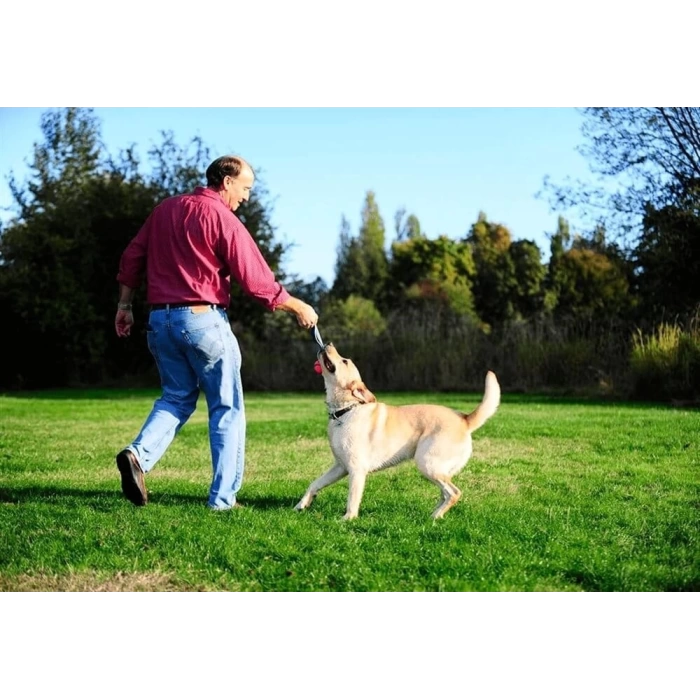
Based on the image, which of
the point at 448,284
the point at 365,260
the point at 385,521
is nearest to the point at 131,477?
the point at 385,521

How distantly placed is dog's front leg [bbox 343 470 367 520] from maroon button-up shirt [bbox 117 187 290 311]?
0.99 meters

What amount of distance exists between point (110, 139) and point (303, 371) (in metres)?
5.51

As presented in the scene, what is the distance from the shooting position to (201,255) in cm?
457

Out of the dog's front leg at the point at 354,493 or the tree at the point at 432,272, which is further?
the tree at the point at 432,272

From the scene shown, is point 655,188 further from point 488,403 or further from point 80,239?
point 80,239

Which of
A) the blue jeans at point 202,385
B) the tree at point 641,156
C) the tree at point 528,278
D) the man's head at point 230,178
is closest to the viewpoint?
the blue jeans at point 202,385

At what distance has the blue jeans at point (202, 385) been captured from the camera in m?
4.55

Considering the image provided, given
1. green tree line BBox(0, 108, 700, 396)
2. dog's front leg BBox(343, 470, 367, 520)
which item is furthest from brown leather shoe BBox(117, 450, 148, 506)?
green tree line BBox(0, 108, 700, 396)

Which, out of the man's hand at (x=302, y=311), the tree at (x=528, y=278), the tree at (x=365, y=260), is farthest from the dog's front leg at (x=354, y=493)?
the tree at (x=365, y=260)

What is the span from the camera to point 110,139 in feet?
51.1

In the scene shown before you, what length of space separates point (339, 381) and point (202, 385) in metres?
0.77

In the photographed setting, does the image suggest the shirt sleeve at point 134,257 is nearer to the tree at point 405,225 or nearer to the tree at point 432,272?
the tree at point 432,272

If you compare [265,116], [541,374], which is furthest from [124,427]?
[541,374]
